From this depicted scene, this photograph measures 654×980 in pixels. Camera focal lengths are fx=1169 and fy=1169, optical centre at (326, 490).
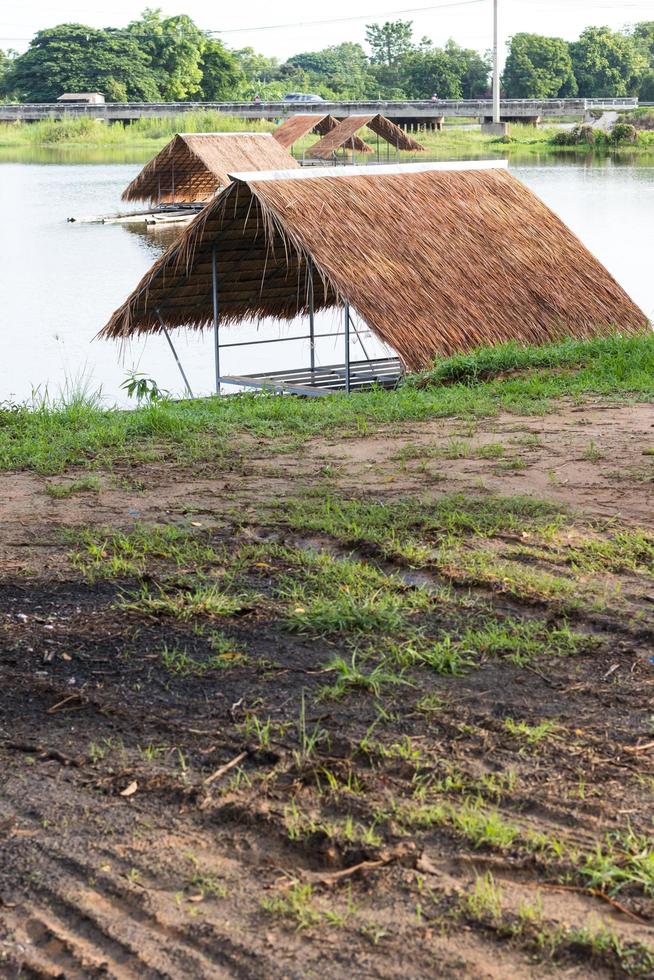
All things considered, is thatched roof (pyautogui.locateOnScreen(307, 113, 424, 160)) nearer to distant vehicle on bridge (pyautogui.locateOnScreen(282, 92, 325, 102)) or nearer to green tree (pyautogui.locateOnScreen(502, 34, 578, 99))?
distant vehicle on bridge (pyautogui.locateOnScreen(282, 92, 325, 102))

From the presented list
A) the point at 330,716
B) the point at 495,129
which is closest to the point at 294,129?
the point at 495,129

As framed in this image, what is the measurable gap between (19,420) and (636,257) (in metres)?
16.7

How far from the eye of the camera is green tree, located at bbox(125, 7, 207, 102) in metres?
87.9

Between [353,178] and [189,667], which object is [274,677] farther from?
[353,178]

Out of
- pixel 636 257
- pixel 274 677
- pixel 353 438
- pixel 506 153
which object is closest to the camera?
pixel 274 677

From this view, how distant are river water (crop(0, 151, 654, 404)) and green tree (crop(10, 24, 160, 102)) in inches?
1862

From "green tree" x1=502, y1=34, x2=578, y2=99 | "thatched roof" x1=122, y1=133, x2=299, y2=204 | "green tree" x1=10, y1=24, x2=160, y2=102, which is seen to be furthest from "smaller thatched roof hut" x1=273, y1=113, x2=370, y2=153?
"green tree" x1=502, y1=34, x2=578, y2=99

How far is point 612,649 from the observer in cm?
375

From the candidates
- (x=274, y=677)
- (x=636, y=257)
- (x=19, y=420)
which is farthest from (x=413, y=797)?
(x=636, y=257)

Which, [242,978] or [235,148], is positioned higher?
[235,148]

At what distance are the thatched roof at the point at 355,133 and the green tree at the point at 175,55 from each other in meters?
49.1

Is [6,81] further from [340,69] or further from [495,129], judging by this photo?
[340,69]

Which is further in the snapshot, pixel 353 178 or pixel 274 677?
pixel 353 178

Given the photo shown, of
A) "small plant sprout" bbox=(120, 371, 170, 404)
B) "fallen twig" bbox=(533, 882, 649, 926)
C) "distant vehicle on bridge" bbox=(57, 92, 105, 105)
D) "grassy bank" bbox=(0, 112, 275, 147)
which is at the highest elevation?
"distant vehicle on bridge" bbox=(57, 92, 105, 105)
